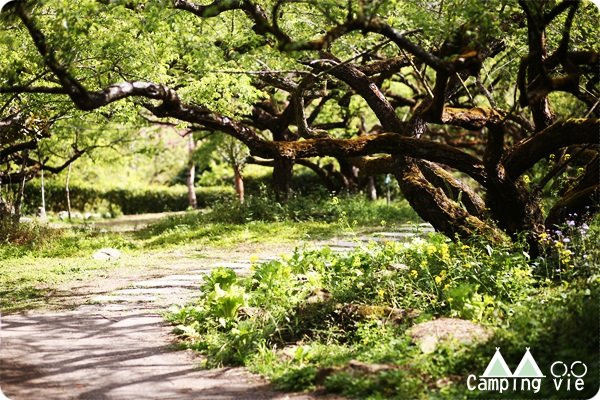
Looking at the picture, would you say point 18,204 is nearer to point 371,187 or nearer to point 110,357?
point 371,187

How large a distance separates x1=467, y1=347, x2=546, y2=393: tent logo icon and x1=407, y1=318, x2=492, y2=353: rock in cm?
40

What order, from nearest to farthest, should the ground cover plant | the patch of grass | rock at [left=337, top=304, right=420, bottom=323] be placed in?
the ground cover plant, rock at [left=337, top=304, right=420, bottom=323], the patch of grass

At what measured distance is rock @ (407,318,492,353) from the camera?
19.0ft

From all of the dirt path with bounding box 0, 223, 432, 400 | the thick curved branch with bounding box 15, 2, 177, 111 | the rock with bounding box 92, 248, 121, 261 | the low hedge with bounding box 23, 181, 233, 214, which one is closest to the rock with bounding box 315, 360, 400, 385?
the dirt path with bounding box 0, 223, 432, 400

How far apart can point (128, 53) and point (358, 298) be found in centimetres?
594

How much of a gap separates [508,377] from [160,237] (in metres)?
12.1

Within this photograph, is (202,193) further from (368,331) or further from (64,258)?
(368,331)

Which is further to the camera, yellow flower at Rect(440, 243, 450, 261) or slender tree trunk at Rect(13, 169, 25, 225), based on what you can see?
slender tree trunk at Rect(13, 169, 25, 225)

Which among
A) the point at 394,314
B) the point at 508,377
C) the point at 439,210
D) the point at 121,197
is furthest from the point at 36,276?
the point at 121,197

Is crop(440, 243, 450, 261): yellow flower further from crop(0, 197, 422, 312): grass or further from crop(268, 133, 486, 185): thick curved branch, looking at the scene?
crop(0, 197, 422, 312): grass

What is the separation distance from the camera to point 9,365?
21.1 ft

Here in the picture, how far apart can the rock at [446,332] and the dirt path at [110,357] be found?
1190mm

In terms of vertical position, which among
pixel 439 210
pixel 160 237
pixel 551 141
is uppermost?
pixel 551 141

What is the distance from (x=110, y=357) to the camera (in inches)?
263
